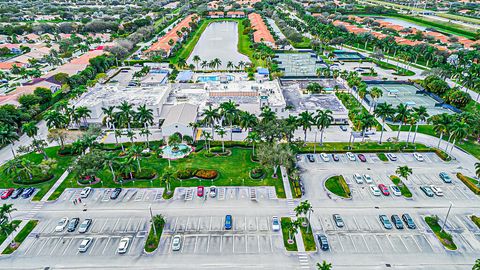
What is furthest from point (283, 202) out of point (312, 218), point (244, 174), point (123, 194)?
point (123, 194)

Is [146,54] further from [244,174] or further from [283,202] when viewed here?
[283,202]

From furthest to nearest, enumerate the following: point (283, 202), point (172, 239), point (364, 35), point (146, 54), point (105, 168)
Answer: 1. point (364, 35)
2. point (146, 54)
3. point (105, 168)
4. point (283, 202)
5. point (172, 239)

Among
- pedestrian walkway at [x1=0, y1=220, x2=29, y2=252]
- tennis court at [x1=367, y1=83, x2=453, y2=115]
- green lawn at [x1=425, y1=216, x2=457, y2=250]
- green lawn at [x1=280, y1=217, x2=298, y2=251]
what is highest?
tennis court at [x1=367, y1=83, x2=453, y2=115]

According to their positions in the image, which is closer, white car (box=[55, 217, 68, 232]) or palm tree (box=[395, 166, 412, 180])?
white car (box=[55, 217, 68, 232])

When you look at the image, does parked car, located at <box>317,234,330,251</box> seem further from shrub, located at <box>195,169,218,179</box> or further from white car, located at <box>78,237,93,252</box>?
white car, located at <box>78,237,93,252</box>

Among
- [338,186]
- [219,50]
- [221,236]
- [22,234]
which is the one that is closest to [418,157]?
[338,186]

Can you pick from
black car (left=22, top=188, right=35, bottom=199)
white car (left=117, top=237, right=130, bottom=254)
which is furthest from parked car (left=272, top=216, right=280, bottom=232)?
black car (left=22, top=188, right=35, bottom=199)
